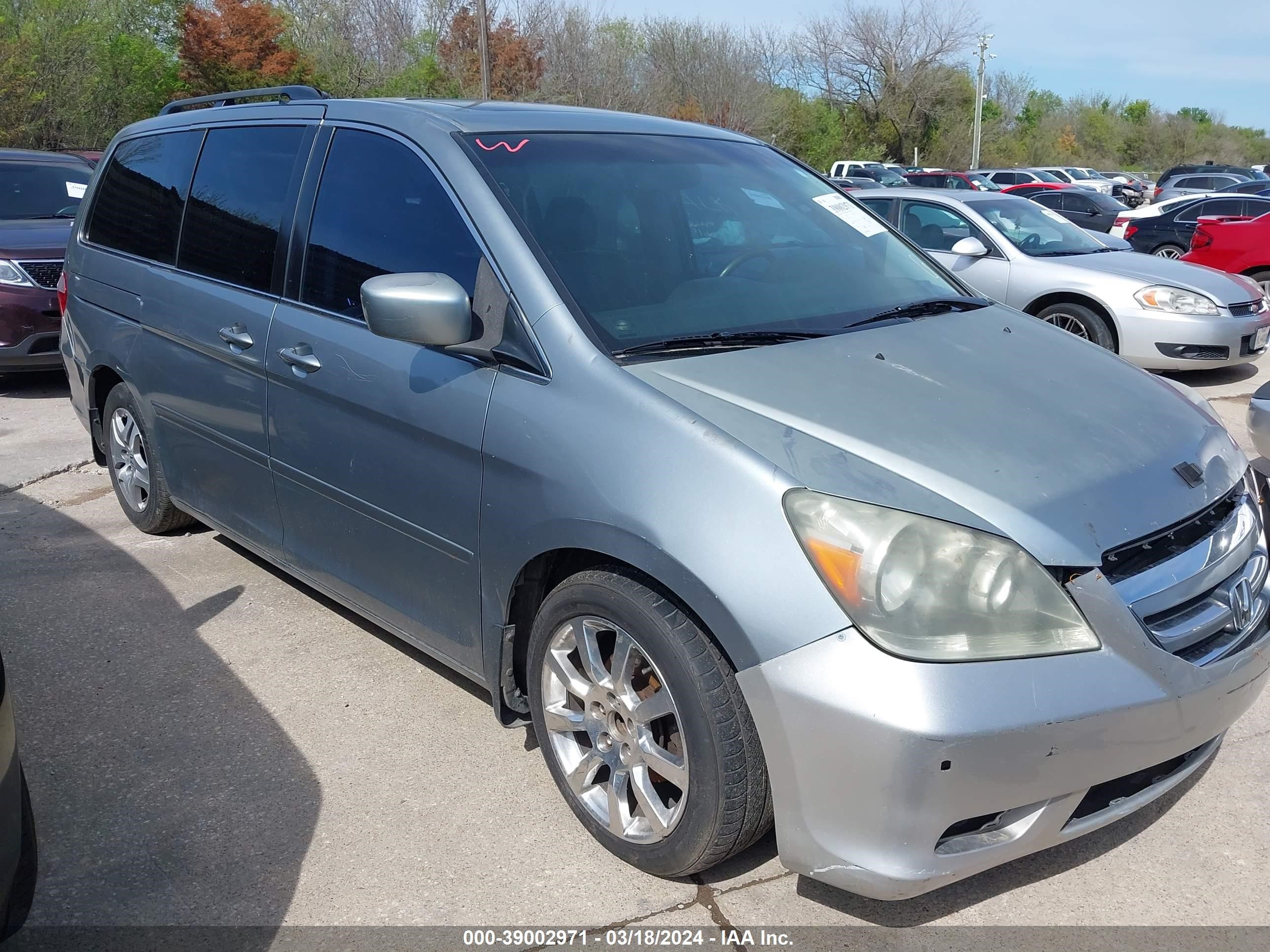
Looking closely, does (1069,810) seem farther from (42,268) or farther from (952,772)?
(42,268)

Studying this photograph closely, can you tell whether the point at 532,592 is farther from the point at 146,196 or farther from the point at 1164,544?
the point at 146,196

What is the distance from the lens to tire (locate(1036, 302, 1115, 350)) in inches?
327

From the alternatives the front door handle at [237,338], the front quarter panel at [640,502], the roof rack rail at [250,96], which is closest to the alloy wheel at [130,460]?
the front door handle at [237,338]

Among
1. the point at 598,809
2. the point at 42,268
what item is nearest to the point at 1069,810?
the point at 598,809

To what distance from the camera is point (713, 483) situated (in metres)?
2.32

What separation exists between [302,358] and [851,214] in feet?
6.23

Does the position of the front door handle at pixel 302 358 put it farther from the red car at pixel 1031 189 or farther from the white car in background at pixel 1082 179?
the white car in background at pixel 1082 179

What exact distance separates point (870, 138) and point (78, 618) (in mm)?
56846

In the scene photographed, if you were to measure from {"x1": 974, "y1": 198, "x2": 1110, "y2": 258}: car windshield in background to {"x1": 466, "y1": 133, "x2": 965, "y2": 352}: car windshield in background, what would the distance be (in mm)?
5684

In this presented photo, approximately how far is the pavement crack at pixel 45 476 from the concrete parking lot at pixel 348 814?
1.85m

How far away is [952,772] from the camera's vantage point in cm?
209

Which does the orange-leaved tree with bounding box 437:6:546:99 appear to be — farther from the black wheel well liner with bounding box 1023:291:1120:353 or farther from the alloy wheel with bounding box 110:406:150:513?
the alloy wheel with bounding box 110:406:150:513

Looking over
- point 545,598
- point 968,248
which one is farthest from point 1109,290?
point 545,598

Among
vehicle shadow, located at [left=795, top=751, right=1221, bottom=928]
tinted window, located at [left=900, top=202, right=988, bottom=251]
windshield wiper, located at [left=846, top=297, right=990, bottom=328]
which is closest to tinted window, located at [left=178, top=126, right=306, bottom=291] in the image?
windshield wiper, located at [left=846, top=297, right=990, bottom=328]
